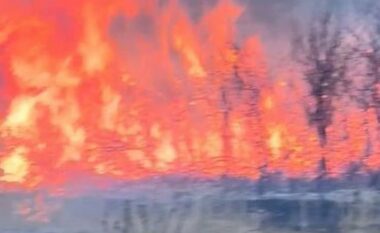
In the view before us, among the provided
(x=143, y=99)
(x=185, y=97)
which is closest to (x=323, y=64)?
(x=185, y=97)

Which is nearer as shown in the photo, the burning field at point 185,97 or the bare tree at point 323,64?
the burning field at point 185,97

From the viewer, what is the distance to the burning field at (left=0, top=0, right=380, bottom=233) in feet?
18.4

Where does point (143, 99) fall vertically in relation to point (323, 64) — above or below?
below

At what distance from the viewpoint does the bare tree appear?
5.71 meters

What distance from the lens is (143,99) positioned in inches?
228

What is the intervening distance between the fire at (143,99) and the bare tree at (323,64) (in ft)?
0.27

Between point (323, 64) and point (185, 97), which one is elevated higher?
point (323, 64)

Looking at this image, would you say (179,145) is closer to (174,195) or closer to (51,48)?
(174,195)

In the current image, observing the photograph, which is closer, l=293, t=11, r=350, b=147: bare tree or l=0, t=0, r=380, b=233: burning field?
l=0, t=0, r=380, b=233: burning field

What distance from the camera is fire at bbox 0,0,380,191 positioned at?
5641mm

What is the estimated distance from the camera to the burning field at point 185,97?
18.4ft

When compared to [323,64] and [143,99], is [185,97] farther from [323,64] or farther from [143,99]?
[323,64]

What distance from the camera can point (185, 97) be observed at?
5828mm

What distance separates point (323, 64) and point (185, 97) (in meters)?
0.85
